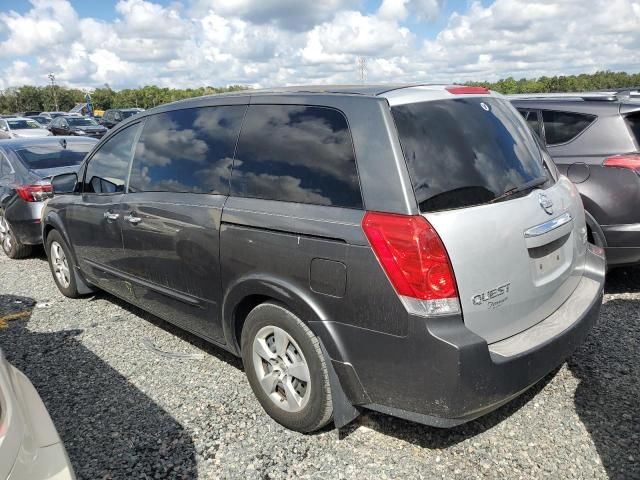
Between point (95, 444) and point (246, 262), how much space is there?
132 centimetres

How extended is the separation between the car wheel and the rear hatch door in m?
6.11

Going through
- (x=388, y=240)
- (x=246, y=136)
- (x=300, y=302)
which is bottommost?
(x=300, y=302)

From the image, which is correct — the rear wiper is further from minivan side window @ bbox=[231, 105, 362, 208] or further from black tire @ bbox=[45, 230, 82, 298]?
black tire @ bbox=[45, 230, 82, 298]

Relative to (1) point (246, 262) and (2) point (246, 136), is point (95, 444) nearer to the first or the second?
(1) point (246, 262)

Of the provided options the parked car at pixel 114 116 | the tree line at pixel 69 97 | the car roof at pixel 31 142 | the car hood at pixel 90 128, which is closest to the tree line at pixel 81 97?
the tree line at pixel 69 97

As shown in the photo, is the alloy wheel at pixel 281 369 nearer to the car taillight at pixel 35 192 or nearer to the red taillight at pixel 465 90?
the red taillight at pixel 465 90

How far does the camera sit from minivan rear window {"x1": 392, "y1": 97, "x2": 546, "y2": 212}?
238 centimetres

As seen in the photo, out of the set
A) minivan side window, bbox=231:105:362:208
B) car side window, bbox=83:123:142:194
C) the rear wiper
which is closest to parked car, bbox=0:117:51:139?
car side window, bbox=83:123:142:194

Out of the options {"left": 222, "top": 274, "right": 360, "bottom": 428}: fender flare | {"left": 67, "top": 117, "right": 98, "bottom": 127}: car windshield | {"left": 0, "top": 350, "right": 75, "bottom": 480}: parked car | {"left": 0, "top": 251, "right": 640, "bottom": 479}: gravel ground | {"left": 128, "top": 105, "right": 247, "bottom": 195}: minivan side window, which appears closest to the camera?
{"left": 0, "top": 350, "right": 75, "bottom": 480}: parked car

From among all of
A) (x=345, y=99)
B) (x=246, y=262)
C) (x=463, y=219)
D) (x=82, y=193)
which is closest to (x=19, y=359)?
(x=82, y=193)

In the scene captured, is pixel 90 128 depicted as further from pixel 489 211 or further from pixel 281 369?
pixel 489 211

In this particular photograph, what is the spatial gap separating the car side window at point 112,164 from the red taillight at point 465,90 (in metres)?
2.40

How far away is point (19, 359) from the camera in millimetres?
4035

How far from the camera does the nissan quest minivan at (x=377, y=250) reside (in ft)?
7.52
